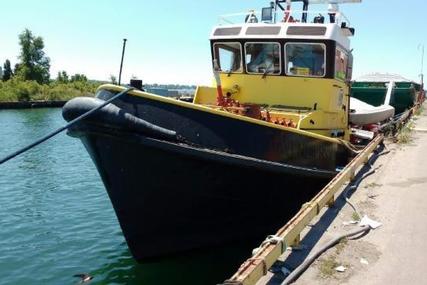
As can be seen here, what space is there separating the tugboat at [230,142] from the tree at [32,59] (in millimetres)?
85143

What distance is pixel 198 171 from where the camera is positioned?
21.2 feet

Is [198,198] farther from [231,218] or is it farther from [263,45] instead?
[263,45]

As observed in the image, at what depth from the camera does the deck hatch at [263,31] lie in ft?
28.5

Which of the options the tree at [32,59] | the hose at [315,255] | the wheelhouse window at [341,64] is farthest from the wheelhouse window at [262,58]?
the tree at [32,59]

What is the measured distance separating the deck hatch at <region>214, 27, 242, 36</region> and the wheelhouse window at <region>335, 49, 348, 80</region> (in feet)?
6.28

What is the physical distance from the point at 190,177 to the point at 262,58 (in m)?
3.44

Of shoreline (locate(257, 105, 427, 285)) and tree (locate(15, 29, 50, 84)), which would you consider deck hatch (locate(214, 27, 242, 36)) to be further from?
tree (locate(15, 29, 50, 84))

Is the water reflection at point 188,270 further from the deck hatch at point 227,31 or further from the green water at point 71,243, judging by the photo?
the deck hatch at point 227,31

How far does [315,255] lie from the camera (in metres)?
4.83

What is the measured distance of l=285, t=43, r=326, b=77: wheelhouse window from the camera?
28.3 ft

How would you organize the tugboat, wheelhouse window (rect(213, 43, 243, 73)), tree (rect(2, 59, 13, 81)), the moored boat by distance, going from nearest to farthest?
the tugboat < wheelhouse window (rect(213, 43, 243, 73)) < the moored boat < tree (rect(2, 59, 13, 81))

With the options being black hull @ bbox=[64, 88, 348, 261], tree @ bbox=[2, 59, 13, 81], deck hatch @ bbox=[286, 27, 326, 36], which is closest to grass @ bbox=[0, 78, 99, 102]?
tree @ bbox=[2, 59, 13, 81]

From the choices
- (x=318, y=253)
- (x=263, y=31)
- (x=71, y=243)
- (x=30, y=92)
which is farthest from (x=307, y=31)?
(x=30, y=92)

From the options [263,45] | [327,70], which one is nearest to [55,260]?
[263,45]
